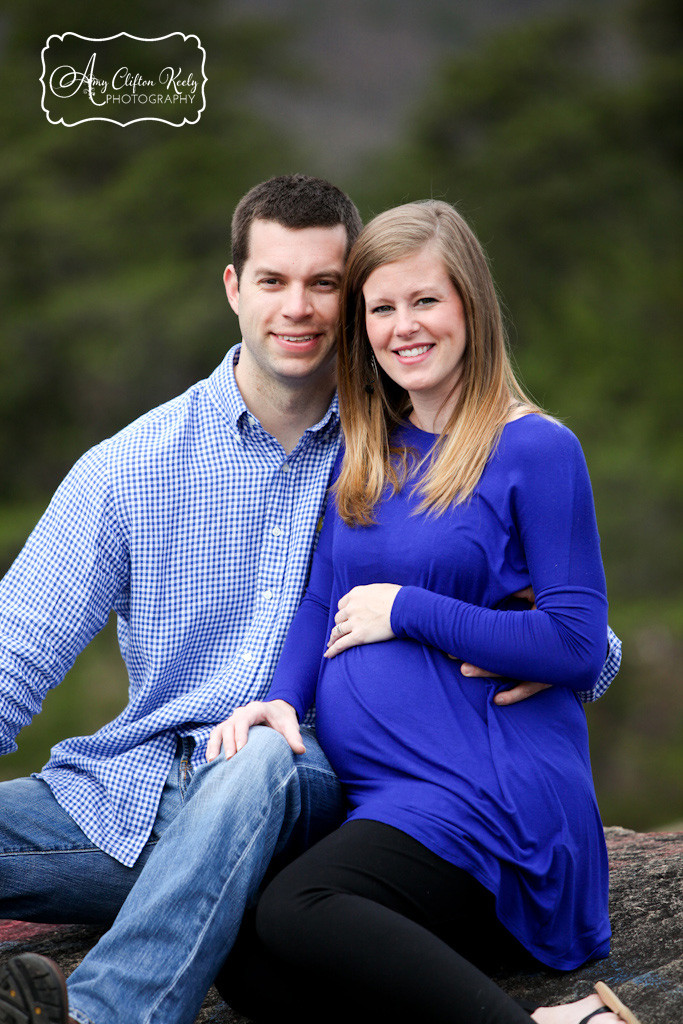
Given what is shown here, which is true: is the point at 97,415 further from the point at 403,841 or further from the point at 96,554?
the point at 403,841

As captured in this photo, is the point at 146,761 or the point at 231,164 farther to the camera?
the point at 231,164

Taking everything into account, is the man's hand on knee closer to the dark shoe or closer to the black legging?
the black legging

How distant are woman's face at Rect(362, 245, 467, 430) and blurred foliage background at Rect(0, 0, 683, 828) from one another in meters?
6.72

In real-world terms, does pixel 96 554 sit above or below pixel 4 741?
above

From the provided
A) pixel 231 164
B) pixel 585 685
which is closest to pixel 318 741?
pixel 585 685

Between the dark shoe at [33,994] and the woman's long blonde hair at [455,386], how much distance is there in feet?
2.68

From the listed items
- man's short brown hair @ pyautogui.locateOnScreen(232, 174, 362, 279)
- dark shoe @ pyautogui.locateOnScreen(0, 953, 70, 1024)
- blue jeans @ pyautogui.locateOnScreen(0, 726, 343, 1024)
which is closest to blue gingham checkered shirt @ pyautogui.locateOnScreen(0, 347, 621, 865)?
blue jeans @ pyautogui.locateOnScreen(0, 726, 343, 1024)

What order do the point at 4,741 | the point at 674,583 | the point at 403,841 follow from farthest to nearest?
1. the point at 674,583
2. the point at 4,741
3. the point at 403,841

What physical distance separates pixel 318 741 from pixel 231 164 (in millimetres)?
8161

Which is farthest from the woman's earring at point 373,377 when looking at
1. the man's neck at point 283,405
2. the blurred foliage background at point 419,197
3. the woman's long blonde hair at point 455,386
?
the blurred foliage background at point 419,197

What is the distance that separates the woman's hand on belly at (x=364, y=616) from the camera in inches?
67.6

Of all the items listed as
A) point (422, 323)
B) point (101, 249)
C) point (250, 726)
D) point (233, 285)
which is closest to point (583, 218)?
point (101, 249)

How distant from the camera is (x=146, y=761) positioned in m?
1.91

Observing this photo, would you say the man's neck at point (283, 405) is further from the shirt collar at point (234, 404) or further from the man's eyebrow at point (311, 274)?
the man's eyebrow at point (311, 274)
